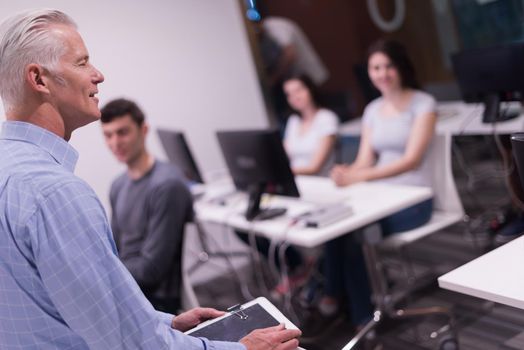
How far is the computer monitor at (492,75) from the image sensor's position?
2977 millimetres

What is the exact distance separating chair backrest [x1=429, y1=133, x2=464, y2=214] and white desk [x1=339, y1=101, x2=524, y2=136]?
0.26ft

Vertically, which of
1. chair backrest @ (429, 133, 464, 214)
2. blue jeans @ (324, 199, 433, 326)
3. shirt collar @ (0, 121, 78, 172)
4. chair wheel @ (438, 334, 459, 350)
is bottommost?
chair wheel @ (438, 334, 459, 350)

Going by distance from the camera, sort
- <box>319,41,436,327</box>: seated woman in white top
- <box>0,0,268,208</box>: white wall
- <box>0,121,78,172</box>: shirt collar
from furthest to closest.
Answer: <box>0,0,268,208</box>: white wall < <box>319,41,436,327</box>: seated woman in white top < <box>0,121,78,172</box>: shirt collar

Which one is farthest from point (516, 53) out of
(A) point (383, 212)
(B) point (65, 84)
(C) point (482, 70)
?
(B) point (65, 84)

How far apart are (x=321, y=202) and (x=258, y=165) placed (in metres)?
0.39

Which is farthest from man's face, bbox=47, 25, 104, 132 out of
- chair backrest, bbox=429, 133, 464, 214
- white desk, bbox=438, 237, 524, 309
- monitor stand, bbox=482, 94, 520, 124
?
monitor stand, bbox=482, 94, 520, 124

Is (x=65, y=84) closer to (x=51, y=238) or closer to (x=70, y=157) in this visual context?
(x=70, y=157)

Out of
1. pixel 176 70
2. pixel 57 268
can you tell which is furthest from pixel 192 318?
pixel 176 70

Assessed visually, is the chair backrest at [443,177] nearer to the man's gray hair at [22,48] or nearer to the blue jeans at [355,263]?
the blue jeans at [355,263]

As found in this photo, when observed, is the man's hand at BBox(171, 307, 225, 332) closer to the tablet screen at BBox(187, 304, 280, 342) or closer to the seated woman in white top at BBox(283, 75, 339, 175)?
the tablet screen at BBox(187, 304, 280, 342)

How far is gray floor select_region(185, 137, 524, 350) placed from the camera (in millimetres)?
2590

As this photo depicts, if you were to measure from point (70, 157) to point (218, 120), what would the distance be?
2.99m

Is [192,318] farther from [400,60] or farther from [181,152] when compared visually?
[400,60]

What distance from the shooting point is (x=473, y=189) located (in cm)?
470
